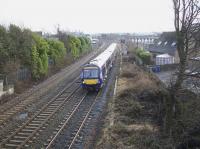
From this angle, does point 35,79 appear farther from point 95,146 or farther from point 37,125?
point 95,146

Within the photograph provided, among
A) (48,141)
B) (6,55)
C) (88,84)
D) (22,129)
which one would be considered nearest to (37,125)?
(22,129)

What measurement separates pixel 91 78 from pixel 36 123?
9479mm

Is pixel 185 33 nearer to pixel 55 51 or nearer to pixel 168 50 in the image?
pixel 55 51

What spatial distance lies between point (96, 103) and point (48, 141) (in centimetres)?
851

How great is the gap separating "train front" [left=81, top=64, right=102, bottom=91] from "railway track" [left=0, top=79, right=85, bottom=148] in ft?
4.48

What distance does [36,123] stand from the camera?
1684 centimetres

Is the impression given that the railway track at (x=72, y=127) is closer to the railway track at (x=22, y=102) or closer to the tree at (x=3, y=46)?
the railway track at (x=22, y=102)

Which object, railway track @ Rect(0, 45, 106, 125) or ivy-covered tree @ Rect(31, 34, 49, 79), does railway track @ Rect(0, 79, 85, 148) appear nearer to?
railway track @ Rect(0, 45, 106, 125)

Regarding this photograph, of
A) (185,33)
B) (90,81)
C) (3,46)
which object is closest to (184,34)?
(185,33)

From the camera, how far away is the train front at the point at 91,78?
25.5 m

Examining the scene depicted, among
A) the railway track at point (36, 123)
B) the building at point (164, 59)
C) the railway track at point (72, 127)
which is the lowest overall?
the railway track at point (72, 127)

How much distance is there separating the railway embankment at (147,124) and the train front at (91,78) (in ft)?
11.7

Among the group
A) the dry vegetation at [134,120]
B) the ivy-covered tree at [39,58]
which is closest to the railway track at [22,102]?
the ivy-covered tree at [39,58]

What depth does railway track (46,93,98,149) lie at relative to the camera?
13.7 m
